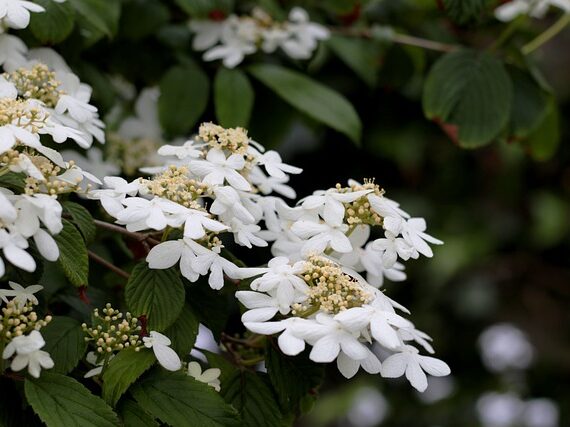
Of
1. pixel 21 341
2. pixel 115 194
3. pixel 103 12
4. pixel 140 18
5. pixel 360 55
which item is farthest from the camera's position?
pixel 360 55

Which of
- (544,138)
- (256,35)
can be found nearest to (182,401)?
(256,35)

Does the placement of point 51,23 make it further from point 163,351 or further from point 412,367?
point 412,367

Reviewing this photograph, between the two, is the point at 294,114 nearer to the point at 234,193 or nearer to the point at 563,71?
the point at 234,193

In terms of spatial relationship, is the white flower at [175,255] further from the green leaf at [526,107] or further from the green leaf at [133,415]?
the green leaf at [526,107]

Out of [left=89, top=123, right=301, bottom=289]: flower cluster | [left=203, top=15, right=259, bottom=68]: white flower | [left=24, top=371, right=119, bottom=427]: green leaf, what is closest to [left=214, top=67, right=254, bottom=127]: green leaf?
[left=203, top=15, right=259, bottom=68]: white flower

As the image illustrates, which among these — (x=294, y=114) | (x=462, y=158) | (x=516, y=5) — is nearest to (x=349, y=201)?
(x=294, y=114)

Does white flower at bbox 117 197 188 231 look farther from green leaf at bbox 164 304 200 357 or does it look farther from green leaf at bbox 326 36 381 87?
green leaf at bbox 326 36 381 87

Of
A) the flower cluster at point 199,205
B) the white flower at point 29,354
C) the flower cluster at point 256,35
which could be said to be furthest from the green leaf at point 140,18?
the white flower at point 29,354
